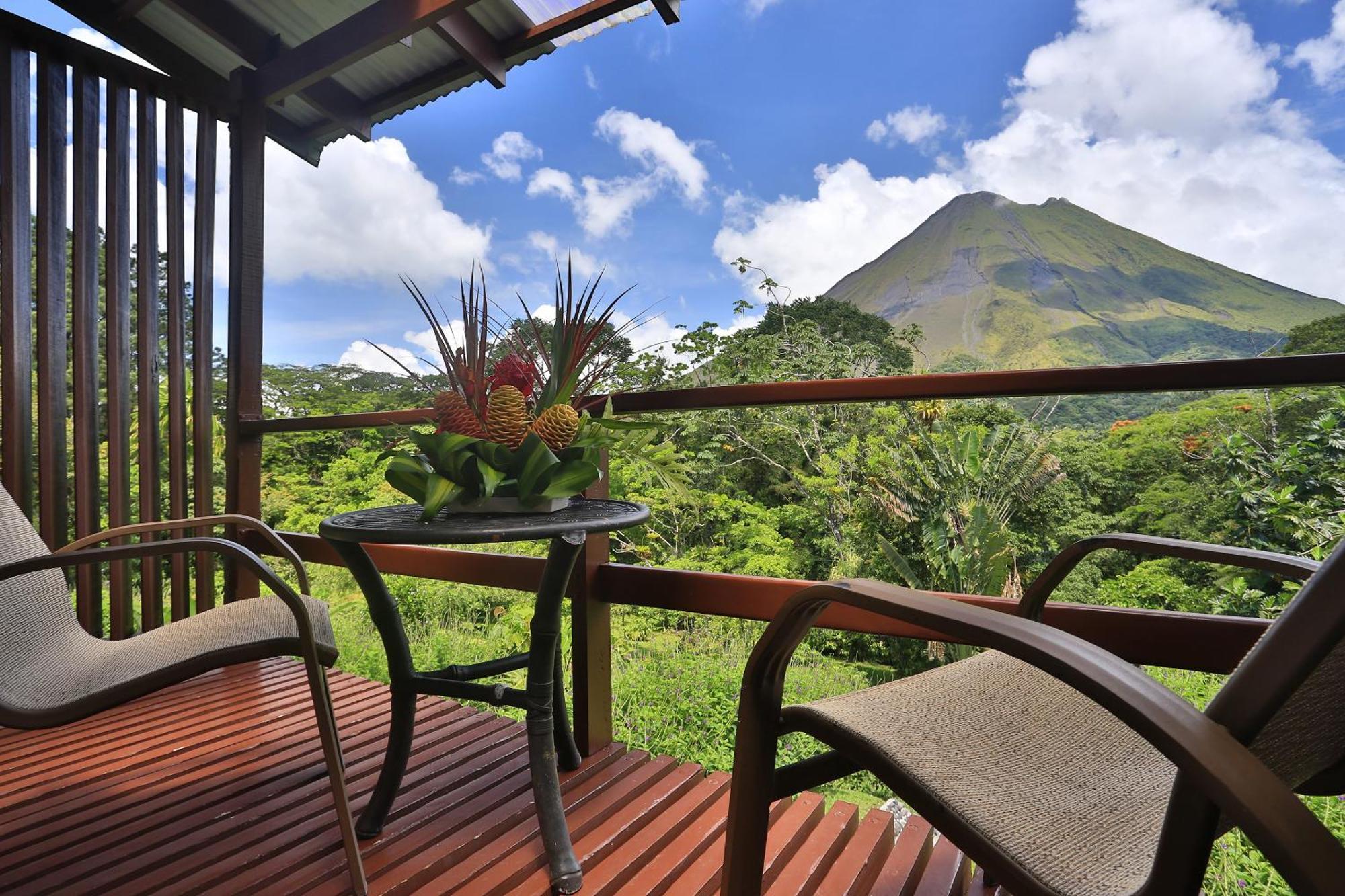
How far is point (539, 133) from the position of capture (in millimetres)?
30016

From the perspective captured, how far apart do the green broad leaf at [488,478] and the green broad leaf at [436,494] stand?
52 mm

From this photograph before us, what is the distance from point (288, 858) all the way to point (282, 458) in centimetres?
781

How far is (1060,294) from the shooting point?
21312mm

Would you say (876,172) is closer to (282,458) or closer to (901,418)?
(901,418)

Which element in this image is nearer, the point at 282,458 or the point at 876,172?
the point at 282,458

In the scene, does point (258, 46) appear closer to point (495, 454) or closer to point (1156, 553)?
point (495, 454)

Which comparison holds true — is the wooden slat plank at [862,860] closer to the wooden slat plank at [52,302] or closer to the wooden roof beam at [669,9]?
the wooden roof beam at [669,9]

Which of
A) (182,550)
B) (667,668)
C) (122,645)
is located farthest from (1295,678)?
(667,668)

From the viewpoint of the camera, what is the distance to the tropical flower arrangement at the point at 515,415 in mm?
1272

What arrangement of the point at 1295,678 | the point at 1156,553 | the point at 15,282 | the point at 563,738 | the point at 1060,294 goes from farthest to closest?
the point at 1060,294, the point at 15,282, the point at 563,738, the point at 1156,553, the point at 1295,678

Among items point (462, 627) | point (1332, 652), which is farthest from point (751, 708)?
point (462, 627)

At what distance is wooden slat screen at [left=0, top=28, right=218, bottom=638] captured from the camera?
2125mm

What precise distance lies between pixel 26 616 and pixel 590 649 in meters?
1.06

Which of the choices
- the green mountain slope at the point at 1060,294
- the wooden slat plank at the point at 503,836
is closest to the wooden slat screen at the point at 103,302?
the wooden slat plank at the point at 503,836
